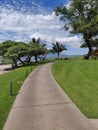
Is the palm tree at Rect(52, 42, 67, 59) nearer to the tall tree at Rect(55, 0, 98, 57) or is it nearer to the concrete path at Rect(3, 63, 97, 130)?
the tall tree at Rect(55, 0, 98, 57)

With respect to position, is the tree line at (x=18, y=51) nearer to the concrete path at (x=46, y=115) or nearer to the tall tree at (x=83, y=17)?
the tall tree at (x=83, y=17)

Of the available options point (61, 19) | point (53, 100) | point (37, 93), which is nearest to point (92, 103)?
point (53, 100)

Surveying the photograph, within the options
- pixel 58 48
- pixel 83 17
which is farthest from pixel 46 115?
pixel 58 48

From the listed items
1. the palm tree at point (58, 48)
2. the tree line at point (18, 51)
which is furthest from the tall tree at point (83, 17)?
the palm tree at point (58, 48)

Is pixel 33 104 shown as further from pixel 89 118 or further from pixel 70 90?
pixel 70 90

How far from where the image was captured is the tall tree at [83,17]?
71312 mm

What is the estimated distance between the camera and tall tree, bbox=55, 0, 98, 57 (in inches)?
2808

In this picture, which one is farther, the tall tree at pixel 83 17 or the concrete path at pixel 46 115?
the tall tree at pixel 83 17

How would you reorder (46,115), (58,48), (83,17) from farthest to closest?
(58,48), (83,17), (46,115)

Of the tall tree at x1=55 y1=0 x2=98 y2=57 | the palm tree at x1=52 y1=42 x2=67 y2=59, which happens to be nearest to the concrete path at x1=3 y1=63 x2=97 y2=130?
the tall tree at x1=55 y1=0 x2=98 y2=57

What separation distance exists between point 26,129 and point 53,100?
22.6 feet

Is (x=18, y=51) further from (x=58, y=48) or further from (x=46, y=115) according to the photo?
(x=46, y=115)

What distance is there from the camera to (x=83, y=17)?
2894 inches

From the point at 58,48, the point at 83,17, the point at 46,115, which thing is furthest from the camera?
the point at 58,48
